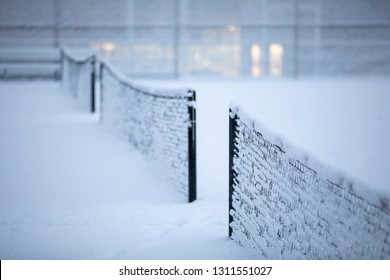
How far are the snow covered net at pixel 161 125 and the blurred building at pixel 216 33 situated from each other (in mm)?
17421

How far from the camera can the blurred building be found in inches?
1044

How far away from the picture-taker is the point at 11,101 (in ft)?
43.6

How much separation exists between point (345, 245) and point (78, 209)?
10.8 ft

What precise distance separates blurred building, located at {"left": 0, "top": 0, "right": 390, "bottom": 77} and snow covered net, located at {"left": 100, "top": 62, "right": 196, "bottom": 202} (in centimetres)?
1742

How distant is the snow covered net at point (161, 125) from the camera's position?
548cm

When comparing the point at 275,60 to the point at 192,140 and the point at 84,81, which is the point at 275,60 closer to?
the point at 84,81

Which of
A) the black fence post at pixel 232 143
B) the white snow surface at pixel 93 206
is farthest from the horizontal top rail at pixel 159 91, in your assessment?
the black fence post at pixel 232 143

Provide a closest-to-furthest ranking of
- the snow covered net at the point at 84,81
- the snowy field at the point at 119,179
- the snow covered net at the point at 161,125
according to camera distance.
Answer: the snowy field at the point at 119,179 → the snow covered net at the point at 161,125 → the snow covered net at the point at 84,81

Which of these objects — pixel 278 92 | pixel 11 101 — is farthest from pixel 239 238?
pixel 278 92

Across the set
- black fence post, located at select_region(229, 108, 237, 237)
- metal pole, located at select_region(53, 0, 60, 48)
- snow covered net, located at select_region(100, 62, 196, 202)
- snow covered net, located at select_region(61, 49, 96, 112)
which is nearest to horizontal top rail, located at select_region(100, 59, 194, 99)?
snow covered net, located at select_region(100, 62, 196, 202)

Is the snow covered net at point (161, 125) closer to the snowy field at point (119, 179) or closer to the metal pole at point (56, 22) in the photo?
the snowy field at point (119, 179)

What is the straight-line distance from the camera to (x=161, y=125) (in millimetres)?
6496

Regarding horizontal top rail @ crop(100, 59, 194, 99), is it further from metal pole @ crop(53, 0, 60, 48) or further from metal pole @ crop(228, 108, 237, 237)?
metal pole @ crop(53, 0, 60, 48)

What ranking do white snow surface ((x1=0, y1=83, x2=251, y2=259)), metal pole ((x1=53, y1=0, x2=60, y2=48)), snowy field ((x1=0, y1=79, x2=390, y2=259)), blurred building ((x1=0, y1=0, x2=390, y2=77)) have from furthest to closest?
1. blurred building ((x1=0, y1=0, x2=390, y2=77))
2. metal pole ((x1=53, y1=0, x2=60, y2=48))
3. snowy field ((x1=0, y1=79, x2=390, y2=259))
4. white snow surface ((x1=0, y1=83, x2=251, y2=259))
